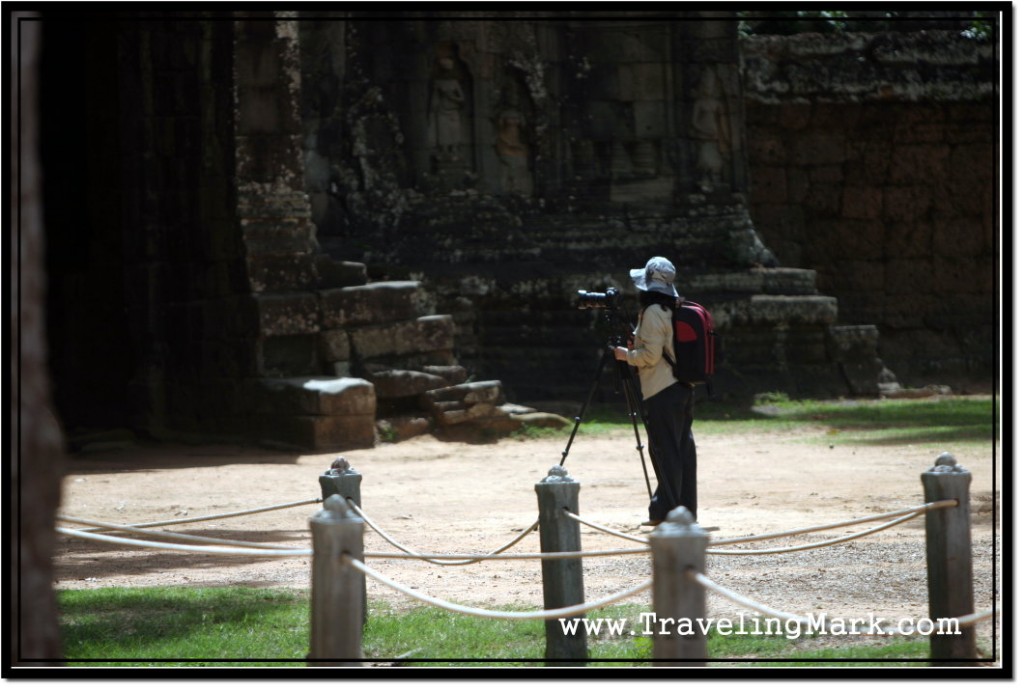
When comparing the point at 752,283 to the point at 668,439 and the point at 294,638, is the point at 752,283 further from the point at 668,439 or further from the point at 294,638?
the point at 294,638

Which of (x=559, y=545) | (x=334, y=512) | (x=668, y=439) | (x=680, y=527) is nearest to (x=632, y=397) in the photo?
(x=668, y=439)

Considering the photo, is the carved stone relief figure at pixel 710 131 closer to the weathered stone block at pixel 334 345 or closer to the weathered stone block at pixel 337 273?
the weathered stone block at pixel 337 273

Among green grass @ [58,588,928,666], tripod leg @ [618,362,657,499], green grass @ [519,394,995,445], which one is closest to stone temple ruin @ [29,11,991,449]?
green grass @ [519,394,995,445]

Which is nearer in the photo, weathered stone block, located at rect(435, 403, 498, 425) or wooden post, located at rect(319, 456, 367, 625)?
wooden post, located at rect(319, 456, 367, 625)

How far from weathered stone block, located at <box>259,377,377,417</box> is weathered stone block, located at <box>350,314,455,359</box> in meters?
0.87

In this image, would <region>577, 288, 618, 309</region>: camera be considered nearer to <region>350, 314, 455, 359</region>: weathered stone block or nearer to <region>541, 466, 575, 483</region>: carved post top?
<region>541, 466, 575, 483</region>: carved post top

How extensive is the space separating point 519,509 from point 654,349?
2.11 m

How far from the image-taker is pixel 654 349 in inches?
310

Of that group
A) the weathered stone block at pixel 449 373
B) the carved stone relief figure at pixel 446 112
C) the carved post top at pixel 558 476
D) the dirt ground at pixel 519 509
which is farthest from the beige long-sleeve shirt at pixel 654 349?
the carved stone relief figure at pixel 446 112

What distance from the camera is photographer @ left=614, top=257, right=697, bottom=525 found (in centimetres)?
789

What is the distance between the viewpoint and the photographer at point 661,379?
7.89 metres

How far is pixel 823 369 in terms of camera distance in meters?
18.5

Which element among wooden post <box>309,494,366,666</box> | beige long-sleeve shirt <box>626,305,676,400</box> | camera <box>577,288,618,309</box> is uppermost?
camera <box>577,288,618,309</box>

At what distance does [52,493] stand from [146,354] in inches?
496
